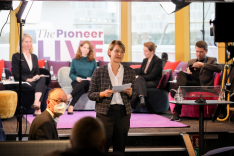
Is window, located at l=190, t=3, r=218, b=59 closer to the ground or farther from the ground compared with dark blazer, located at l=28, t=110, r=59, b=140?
farther from the ground

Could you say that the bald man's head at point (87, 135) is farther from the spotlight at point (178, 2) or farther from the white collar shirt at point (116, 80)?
the spotlight at point (178, 2)

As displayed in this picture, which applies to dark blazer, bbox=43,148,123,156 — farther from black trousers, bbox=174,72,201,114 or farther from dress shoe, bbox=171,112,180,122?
black trousers, bbox=174,72,201,114

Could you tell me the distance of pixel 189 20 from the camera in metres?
8.71

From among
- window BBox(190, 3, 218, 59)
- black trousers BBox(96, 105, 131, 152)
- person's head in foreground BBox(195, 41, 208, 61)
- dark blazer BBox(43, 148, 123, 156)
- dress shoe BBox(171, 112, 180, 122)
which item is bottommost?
dress shoe BBox(171, 112, 180, 122)

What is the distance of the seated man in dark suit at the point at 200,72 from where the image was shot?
420 centimetres

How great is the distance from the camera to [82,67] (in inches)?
208

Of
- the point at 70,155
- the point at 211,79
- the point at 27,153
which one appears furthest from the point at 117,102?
the point at 211,79

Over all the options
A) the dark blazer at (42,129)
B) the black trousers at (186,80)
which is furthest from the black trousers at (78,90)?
the dark blazer at (42,129)

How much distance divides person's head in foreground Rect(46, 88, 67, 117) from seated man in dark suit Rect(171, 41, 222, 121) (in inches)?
100

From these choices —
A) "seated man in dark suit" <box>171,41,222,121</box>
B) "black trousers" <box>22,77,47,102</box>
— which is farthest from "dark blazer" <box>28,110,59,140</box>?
"black trousers" <box>22,77,47,102</box>

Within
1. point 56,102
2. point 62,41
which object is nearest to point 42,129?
point 56,102

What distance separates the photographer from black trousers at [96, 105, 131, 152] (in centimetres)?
240

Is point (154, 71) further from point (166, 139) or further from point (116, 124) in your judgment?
point (116, 124)

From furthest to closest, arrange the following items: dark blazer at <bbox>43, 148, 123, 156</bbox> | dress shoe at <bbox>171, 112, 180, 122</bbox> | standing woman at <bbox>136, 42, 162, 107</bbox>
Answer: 1. standing woman at <bbox>136, 42, 162, 107</bbox>
2. dress shoe at <bbox>171, 112, 180, 122</bbox>
3. dark blazer at <bbox>43, 148, 123, 156</bbox>
